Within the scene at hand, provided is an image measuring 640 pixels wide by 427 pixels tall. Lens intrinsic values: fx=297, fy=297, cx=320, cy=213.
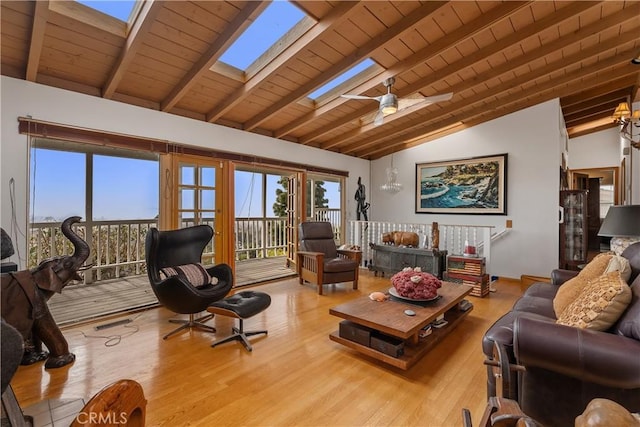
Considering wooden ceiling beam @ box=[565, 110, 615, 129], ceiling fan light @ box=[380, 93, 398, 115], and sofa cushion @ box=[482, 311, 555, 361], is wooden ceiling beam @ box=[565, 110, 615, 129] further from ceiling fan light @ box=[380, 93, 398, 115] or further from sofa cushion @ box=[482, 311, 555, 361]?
sofa cushion @ box=[482, 311, 555, 361]

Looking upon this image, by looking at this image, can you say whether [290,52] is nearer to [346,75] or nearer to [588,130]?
[346,75]

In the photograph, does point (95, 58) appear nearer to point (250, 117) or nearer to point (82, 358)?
point (250, 117)

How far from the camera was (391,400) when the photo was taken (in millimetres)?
1897

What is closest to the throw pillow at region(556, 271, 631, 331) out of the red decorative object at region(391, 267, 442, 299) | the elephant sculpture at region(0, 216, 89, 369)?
the red decorative object at region(391, 267, 442, 299)

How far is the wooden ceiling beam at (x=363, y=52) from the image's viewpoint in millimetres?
2534

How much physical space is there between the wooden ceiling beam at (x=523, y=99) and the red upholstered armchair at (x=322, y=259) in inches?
97.5

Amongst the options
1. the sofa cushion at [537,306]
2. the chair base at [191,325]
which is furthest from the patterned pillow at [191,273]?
the sofa cushion at [537,306]

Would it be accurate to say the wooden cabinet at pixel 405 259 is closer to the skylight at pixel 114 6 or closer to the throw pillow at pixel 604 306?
the throw pillow at pixel 604 306

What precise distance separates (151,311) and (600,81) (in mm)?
6792

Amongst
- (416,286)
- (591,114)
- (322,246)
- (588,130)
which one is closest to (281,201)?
(322,246)

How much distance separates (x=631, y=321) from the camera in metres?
1.44

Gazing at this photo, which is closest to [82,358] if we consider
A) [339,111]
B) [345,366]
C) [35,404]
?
[35,404]

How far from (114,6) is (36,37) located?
25.2 inches

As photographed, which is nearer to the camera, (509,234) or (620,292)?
(620,292)
